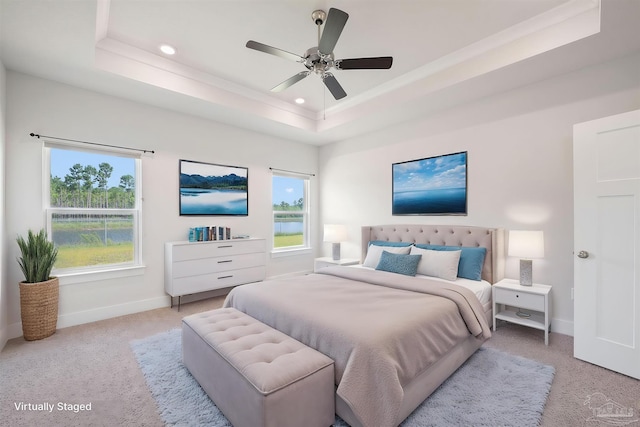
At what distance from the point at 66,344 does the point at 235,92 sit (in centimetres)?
335

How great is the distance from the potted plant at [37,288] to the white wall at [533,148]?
433 centimetres

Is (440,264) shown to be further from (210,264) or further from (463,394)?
(210,264)

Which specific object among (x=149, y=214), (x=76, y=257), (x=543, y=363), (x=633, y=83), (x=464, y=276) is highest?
(x=633, y=83)

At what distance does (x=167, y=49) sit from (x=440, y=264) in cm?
378

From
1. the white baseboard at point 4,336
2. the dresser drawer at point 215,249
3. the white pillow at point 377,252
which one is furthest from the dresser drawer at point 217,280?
the white pillow at point 377,252

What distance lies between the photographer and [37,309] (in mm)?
2801

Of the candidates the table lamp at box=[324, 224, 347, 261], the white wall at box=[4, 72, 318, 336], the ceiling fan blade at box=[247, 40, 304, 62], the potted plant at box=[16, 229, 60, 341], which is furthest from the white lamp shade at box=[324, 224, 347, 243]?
the potted plant at box=[16, 229, 60, 341]

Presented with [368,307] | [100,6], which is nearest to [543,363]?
[368,307]

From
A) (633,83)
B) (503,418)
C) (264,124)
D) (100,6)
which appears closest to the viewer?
(503,418)

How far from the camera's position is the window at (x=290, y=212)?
17.2 ft

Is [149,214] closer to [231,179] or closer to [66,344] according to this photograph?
[231,179]

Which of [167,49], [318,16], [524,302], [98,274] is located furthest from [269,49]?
[524,302]

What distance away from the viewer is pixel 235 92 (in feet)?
12.6

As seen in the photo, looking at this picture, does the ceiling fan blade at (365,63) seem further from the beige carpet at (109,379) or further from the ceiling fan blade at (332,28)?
the beige carpet at (109,379)
